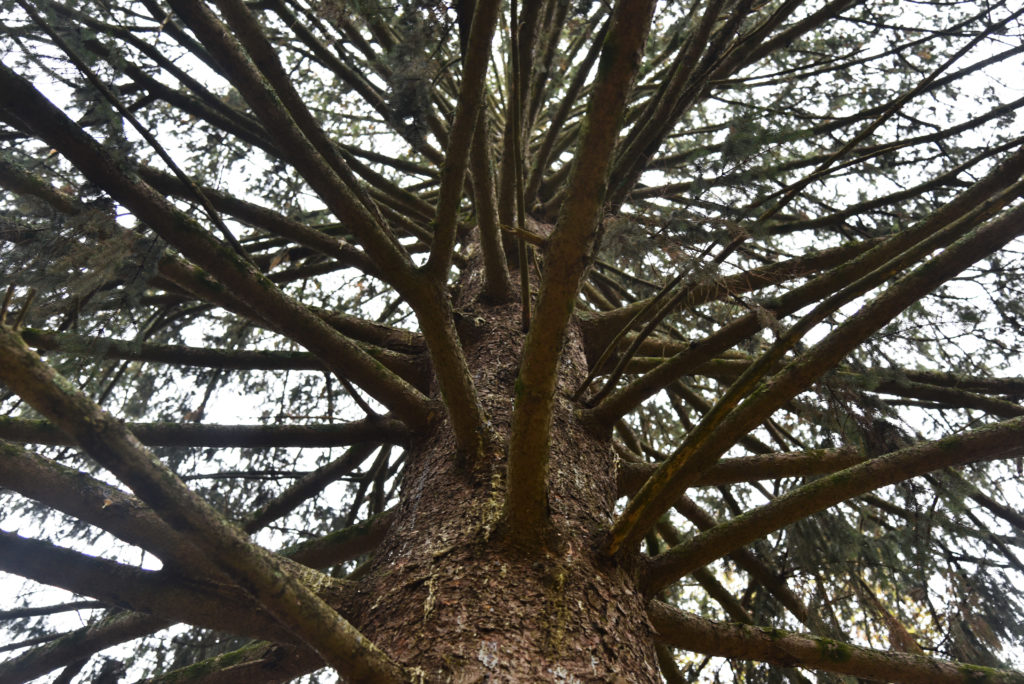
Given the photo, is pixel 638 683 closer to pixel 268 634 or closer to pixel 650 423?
pixel 268 634

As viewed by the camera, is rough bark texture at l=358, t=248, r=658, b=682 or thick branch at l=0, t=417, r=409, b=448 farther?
thick branch at l=0, t=417, r=409, b=448

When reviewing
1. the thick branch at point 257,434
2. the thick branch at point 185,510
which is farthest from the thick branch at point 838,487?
the thick branch at point 257,434

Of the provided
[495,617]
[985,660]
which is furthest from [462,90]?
[985,660]

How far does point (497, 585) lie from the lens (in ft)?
5.07

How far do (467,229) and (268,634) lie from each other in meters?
3.03

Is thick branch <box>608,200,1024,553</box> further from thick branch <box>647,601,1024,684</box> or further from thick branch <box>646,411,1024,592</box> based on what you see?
thick branch <box>647,601,1024,684</box>

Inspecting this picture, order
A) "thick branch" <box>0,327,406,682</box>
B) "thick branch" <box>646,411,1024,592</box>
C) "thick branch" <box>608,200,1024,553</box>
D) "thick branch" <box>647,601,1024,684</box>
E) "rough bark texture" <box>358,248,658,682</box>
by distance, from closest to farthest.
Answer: "thick branch" <box>0,327,406,682</box> < "rough bark texture" <box>358,248,658,682</box> < "thick branch" <box>608,200,1024,553</box> < "thick branch" <box>647,601,1024,684</box> < "thick branch" <box>646,411,1024,592</box>

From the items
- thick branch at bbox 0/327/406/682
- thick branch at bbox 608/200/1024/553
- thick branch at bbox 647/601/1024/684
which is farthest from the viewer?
thick branch at bbox 647/601/1024/684

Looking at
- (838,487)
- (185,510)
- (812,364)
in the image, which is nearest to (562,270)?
(812,364)

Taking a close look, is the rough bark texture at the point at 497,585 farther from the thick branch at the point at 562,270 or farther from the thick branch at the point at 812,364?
the thick branch at the point at 812,364

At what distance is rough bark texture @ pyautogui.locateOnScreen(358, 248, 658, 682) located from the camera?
4.60ft

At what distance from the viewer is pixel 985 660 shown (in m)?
2.59

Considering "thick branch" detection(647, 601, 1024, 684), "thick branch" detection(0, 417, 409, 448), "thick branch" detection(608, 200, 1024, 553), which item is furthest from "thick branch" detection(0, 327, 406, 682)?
"thick branch" detection(0, 417, 409, 448)

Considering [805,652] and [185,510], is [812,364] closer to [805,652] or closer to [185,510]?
[805,652]
